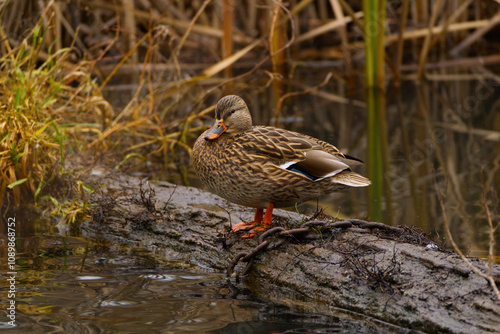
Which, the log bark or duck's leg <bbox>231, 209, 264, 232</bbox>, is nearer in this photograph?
Answer: the log bark

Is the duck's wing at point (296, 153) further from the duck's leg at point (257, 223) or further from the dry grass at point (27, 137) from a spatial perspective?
the dry grass at point (27, 137)

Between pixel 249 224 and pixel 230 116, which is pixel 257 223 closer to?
pixel 249 224

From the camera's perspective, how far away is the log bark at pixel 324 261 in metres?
2.82

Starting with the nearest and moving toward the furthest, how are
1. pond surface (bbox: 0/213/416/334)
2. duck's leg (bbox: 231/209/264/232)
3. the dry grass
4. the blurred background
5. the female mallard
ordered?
pond surface (bbox: 0/213/416/334), the female mallard, duck's leg (bbox: 231/209/264/232), the dry grass, the blurred background

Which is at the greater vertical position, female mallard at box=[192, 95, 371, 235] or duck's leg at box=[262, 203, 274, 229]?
female mallard at box=[192, 95, 371, 235]

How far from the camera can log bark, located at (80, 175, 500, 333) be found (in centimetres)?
→ 282

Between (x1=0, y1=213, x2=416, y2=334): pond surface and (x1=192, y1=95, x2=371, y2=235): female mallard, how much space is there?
0.49 m

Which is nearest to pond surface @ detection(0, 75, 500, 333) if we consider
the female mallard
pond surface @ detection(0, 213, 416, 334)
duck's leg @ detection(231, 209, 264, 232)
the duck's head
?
pond surface @ detection(0, 213, 416, 334)

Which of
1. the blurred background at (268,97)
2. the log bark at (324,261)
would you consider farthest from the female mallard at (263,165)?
the blurred background at (268,97)

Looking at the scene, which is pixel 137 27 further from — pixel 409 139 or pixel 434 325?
pixel 434 325

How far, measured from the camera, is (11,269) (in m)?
3.75

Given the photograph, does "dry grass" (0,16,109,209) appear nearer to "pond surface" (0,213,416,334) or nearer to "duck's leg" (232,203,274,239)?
"pond surface" (0,213,416,334)

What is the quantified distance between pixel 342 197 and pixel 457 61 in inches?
259

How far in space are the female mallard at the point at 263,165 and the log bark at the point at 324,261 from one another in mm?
243
